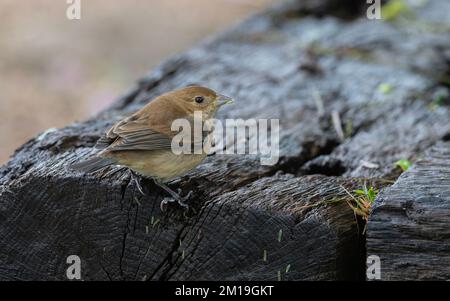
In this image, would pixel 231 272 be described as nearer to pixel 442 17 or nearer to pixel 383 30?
pixel 383 30

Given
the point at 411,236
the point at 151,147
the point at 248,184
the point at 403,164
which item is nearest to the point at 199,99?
the point at 151,147

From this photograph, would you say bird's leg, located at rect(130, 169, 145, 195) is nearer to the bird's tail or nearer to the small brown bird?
the small brown bird

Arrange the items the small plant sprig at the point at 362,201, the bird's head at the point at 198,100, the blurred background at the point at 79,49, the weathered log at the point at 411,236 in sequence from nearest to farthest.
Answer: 1. the weathered log at the point at 411,236
2. the small plant sprig at the point at 362,201
3. the bird's head at the point at 198,100
4. the blurred background at the point at 79,49

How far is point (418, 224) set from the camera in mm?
3090

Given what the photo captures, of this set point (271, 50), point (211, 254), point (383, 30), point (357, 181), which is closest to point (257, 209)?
point (211, 254)

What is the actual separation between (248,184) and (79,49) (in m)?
7.38

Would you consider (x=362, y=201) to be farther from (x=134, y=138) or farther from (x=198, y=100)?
(x=198, y=100)

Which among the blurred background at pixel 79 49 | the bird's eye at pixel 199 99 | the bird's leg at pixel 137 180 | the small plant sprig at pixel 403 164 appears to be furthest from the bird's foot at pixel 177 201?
the blurred background at pixel 79 49

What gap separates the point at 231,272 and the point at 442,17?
4.12 metres

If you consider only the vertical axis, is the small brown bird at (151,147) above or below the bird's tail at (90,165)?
above

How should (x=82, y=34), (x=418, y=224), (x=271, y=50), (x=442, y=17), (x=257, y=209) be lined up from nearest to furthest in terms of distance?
(x=418, y=224) < (x=257, y=209) < (x=271, y=50) < (x=442, y=17) < (x=82, y=34)

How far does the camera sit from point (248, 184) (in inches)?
146

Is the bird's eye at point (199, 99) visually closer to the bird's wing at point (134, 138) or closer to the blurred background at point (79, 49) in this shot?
the bird's wing at point (134, 138)

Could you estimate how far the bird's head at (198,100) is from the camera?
4273 millimetres
